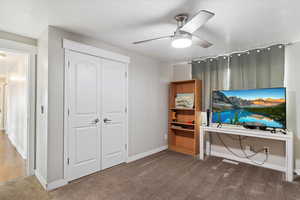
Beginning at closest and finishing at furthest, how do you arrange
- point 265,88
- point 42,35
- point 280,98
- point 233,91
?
point 42,35
point 280,98
point 265,88
point 233,91

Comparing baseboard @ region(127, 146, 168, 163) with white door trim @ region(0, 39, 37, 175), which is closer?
white door trim @ region(0, 39, 37, 175)

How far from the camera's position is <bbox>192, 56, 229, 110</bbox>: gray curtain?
3.65m

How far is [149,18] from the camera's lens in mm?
2105

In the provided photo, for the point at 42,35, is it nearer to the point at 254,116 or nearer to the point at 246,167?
the point at 254,116

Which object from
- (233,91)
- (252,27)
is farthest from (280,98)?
(252,27)

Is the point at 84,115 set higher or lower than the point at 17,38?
lower

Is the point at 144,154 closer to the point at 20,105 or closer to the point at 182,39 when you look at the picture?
the point at 182,39

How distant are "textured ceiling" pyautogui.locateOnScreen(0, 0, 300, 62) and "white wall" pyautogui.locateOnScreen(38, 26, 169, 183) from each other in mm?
360

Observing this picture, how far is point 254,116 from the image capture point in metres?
3.11

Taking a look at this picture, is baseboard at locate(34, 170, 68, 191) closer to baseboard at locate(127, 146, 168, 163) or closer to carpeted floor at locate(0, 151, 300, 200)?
carpeted floor at locate(0, 151, 300, 200)

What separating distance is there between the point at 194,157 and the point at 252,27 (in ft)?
9.20

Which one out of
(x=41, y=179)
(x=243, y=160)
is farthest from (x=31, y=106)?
(x=243, y=160)

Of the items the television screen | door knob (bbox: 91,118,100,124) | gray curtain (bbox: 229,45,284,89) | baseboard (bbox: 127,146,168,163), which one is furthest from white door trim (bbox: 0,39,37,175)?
gray curtain (bbox: 229,45,284,89)

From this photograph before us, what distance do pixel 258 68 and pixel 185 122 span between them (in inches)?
79.8
